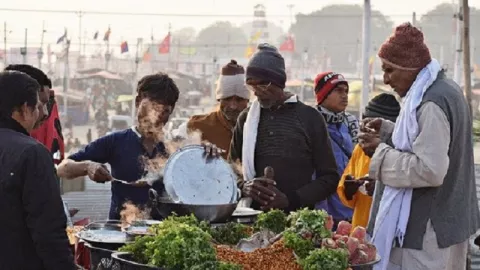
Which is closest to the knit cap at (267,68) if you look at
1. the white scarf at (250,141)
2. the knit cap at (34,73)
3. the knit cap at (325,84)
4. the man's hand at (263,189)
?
the white scarf at (250,141)

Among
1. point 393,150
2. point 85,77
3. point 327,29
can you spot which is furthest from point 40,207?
point 327,29

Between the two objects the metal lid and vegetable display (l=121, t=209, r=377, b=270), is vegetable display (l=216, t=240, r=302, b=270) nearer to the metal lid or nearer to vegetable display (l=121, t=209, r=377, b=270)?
vegetable display (l=121, t=209, r=377, b=270)

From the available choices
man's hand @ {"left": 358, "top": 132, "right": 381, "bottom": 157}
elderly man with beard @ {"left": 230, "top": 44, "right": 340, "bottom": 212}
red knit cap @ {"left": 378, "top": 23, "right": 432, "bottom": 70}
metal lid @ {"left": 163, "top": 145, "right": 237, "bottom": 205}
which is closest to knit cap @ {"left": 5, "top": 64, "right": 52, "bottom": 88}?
metal lid @ {"left": 163, "top": 145, "right": 237, "bottom": 205}

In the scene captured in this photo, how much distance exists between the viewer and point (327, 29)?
123188 millimetres

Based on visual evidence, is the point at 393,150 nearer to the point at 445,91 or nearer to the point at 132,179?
the point at 445,91

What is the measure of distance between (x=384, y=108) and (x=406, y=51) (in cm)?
107

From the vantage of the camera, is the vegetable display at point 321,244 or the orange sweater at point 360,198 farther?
the orange sweater at point 360,198

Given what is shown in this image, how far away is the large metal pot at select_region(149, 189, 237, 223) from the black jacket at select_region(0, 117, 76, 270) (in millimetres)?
740

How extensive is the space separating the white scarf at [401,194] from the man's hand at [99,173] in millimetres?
1496

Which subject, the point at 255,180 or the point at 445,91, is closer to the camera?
the point at 445,91

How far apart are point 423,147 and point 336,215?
2.06 metres

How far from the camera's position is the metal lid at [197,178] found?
4777 millimetres

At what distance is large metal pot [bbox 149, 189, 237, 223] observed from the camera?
4672 millimetres

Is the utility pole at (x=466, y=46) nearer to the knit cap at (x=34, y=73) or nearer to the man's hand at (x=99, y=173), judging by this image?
the knit cap at (x=34, y=73)
